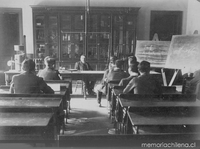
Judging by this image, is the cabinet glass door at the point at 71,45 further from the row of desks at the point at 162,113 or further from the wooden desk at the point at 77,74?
the row of desks at the point at 162,113

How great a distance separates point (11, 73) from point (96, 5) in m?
3.84

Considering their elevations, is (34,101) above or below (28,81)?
below

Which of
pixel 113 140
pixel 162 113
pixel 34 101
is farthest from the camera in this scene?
pixel 34 101

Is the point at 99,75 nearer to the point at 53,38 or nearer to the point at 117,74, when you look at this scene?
the point at 117,74

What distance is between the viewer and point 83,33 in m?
7.57

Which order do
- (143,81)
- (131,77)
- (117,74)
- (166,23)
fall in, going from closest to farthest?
(143,81) < (131,77) < (117,74) < (166,23)

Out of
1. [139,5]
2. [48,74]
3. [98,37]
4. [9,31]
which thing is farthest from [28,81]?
[139,5]

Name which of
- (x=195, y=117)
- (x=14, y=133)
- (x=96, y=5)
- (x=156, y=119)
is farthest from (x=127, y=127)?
(x=96, y=5)

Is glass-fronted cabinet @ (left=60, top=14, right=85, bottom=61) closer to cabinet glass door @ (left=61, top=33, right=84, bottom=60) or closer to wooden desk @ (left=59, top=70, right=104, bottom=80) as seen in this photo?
cabinet glass door @ (left=61, top=33, right=84, bottom=60)

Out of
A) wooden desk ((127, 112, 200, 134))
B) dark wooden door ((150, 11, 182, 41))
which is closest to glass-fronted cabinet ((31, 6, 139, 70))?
dark wooden door ((150, 11, 182, 41))

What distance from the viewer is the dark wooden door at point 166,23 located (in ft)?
25.7

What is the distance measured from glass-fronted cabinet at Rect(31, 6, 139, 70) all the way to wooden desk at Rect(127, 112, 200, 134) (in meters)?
5.57

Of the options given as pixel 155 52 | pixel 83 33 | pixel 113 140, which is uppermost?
pixel 83 33

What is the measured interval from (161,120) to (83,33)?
5.92m
